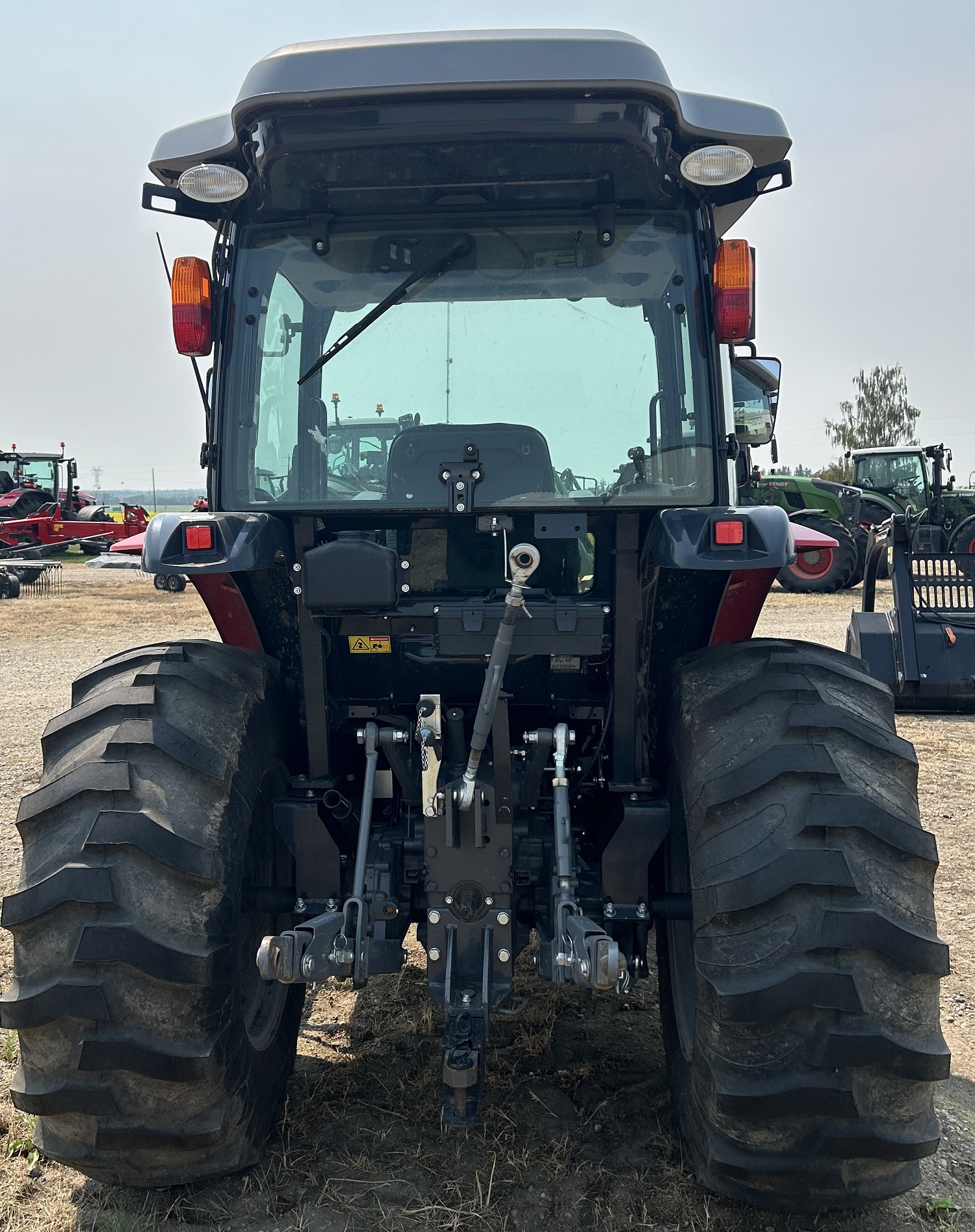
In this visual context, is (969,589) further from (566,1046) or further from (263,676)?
(263,676)

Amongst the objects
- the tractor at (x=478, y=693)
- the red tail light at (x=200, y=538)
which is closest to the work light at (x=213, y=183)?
the tractor at (x=478, y=693)

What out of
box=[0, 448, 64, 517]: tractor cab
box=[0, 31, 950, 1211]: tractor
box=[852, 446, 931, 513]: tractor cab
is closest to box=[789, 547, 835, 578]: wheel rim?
box=[852, 446, 931, 513]: tractor cab

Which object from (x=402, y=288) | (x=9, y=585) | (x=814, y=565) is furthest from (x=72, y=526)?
(x=402, y=288)

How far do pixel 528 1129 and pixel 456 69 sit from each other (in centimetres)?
274

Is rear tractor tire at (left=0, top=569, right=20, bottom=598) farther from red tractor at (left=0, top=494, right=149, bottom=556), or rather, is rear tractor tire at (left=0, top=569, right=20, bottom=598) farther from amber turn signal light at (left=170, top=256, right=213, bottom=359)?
amber turn signal light at (left=170, top=256, right=213, bottom=359)

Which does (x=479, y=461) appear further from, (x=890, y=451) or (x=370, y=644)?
(x=890, y=451)

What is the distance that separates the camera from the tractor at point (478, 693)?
220cm

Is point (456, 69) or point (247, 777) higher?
point (456, 69)

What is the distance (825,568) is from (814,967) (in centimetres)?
1637

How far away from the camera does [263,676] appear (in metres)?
2.90

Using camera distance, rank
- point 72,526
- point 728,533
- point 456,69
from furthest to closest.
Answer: point 72,526
point 728,533
point 456,69

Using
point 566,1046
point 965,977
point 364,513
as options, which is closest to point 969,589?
point 965,977

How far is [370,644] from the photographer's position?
2.96 m

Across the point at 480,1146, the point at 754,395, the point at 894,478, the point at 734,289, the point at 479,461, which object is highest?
the point at 894,478
